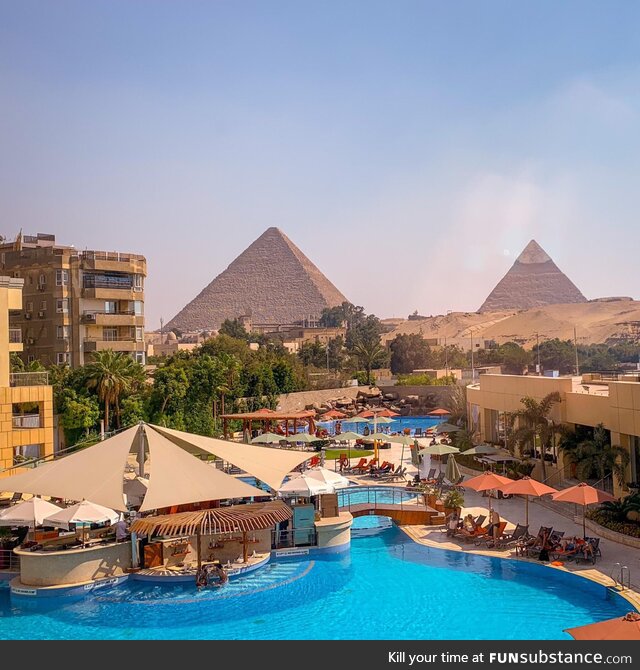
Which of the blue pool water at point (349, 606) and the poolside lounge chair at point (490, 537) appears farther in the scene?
the poolside lounge chair at point (490, 537)

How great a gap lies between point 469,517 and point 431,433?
22742mm

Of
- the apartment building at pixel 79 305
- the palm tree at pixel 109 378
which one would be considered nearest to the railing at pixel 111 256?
the apartment building at pixel 79 305

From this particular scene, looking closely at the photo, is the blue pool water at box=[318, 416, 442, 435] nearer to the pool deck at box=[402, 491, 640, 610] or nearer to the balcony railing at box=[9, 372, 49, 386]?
the balcony railing at box=[9, 372, 49, 386]

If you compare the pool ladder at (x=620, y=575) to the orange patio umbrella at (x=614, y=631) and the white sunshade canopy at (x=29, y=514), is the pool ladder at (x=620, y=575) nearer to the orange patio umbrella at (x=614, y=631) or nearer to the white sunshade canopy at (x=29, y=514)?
the orange patio umbrella at (x=614, y=631)

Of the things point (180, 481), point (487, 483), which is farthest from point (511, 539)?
point (180, 481)

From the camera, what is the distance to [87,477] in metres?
17.6

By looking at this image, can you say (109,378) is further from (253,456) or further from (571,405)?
(571,405)

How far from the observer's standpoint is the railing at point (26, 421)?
27.7 meters

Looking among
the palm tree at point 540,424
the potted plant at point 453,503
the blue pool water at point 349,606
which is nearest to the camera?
the blue pool water at point 349,606

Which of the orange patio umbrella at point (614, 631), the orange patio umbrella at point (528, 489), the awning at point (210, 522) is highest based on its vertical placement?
the orange patio umbrella at point (528, 489)

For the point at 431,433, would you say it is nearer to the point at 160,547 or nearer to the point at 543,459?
the point at 543,459

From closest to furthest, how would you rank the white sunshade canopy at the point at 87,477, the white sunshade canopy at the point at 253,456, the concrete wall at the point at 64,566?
the concrete wall at the point at 64,566 < the white sunshade canopy at the point at 87,477 < the white sunshade canopy at the point at 253,456

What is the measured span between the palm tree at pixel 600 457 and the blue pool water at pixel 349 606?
5.15 metres

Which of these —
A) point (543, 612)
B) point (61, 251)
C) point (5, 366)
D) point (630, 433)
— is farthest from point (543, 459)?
point (61, 251)
